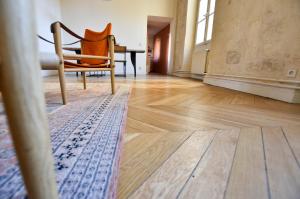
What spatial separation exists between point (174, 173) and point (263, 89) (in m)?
1.81

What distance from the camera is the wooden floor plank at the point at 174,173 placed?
38 cm

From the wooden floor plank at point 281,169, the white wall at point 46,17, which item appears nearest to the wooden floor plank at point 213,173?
the wooden floor plank at point 281,169

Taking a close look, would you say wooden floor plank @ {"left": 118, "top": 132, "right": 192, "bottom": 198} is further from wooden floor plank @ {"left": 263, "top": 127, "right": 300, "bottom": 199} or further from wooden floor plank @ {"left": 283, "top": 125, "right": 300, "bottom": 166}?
wooden floor plank @ {"left": 283, "top": 125, "right": 300, "bottom": 166}

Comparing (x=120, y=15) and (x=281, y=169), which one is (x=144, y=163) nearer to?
(x=281, y=169)

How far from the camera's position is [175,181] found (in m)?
0.42

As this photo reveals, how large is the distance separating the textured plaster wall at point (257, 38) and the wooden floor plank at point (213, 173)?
1429mm

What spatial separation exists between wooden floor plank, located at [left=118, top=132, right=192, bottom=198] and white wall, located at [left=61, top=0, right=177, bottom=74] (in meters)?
4.78

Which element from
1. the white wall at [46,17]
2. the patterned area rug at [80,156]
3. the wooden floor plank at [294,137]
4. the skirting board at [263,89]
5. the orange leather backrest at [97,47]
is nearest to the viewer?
the patterned area rug at [80,156]

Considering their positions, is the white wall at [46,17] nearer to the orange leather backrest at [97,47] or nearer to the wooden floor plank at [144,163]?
the orange leather backrest at [97,47]

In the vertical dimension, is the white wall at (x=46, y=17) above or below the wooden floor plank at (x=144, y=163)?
above

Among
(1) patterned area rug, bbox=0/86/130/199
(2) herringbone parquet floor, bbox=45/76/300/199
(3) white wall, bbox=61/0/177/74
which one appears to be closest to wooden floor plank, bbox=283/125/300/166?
(2) herringbone parquet floor, bbox=45/76/300/199

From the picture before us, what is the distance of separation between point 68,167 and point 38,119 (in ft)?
1.09

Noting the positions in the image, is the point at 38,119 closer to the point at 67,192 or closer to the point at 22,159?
the point at 22,159

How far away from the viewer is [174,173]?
454 mm
